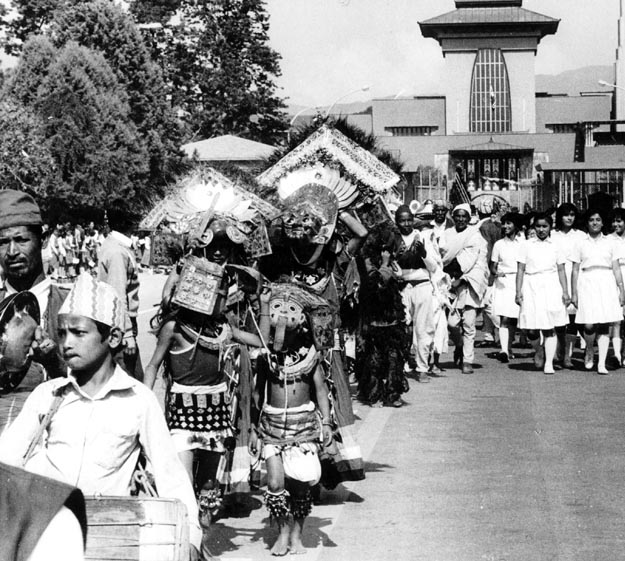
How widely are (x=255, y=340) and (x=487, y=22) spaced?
78.3 meters

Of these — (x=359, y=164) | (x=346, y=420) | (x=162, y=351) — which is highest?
(x=359, y=164)

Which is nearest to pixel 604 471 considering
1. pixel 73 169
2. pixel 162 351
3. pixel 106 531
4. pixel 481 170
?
pixel 162 351

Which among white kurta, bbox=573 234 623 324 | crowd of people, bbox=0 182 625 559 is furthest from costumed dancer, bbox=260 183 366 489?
white kurta, bbox=573 234 623 324

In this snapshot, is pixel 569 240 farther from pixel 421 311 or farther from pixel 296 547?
pixel 296 547

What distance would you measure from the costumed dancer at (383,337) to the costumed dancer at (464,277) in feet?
8.99

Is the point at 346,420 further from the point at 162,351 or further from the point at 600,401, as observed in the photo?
the point at 600,401

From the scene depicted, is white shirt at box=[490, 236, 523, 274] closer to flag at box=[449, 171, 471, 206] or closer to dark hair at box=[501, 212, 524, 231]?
dark hair at box=[501, 212, 524, 231]

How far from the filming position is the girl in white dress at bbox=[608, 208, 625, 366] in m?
15.3

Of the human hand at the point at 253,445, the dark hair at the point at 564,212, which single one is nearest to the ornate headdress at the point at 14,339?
the human hand at the point at 253,445

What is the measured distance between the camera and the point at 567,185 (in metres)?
58.9

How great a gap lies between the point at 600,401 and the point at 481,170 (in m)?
66.2

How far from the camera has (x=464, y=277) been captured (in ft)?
50.9

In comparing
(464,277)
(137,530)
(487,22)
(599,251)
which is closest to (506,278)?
(464,277)

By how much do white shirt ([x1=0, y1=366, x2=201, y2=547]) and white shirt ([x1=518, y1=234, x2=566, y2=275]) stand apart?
37.2 ft
